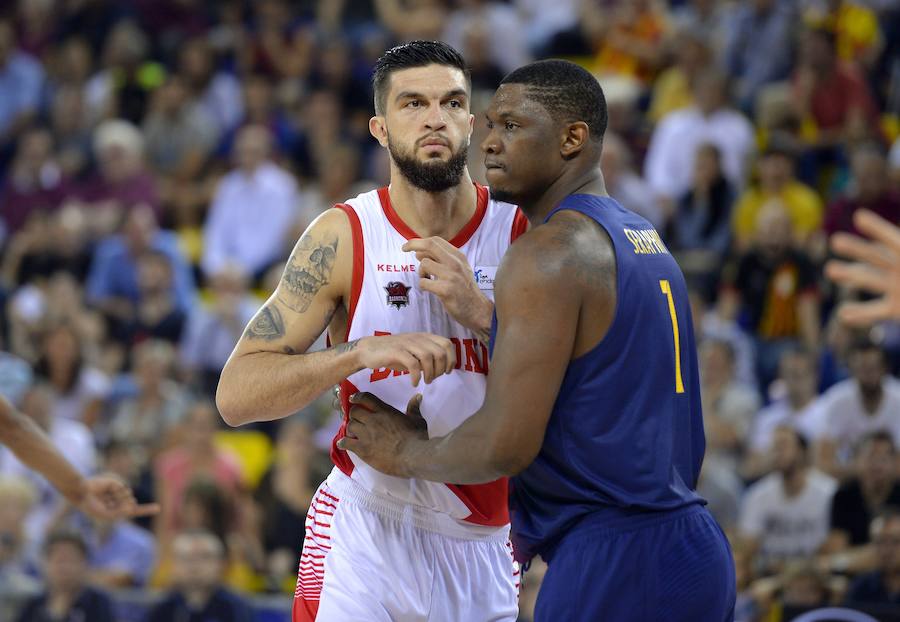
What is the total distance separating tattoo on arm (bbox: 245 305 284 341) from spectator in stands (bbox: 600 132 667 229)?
7.15 metres

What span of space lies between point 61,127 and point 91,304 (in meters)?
3.71

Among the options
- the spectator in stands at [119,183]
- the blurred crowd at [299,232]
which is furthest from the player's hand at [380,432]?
the spectator in stands at [119,183]

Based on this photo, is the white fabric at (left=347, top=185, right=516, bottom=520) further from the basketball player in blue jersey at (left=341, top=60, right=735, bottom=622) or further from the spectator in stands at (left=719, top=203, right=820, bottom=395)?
the spectator in stands at (left=719, top=203, right=820, bottom=395)

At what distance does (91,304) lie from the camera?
42.4 feet

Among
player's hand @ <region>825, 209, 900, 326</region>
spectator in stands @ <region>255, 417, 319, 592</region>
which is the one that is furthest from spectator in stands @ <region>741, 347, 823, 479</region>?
player's hand @ <region>825, 209, 900, 326</region>

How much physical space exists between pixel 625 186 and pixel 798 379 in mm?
2758

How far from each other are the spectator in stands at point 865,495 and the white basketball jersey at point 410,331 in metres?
4.45

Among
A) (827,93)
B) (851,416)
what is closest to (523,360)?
(851,416)

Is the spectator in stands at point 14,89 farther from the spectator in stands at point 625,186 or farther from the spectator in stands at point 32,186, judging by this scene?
the spectator in stands at point 625,186

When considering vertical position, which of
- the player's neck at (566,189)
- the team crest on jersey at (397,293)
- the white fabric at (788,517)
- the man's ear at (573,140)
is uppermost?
the man's ear at (573,140)

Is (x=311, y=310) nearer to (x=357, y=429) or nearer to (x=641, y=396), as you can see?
(x=357, y=429)

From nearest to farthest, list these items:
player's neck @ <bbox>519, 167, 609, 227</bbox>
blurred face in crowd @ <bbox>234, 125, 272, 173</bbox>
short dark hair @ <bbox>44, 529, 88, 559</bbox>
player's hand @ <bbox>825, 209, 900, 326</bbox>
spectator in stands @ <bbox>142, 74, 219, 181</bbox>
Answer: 1. player's hand @ <bbox>825, 209, 900, 326</bbox>
2. player's neck @ <bbox>519, 167, 609, 227</bbox>
3. short dark hair @ <bbox>44, 529, 88, 559</bbox>
4. blurred face in crowd @ <bbox>234, 125, 272, 173</bbox>
5. spectator in stands @ <bbox>142, 74, 219, 181</bbox>

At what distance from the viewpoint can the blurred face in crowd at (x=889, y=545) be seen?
799cm

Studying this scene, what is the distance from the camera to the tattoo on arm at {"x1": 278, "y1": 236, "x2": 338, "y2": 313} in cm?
507
